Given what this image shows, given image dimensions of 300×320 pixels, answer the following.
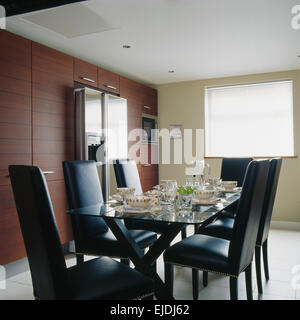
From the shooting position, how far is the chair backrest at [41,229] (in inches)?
Answer: 50.8

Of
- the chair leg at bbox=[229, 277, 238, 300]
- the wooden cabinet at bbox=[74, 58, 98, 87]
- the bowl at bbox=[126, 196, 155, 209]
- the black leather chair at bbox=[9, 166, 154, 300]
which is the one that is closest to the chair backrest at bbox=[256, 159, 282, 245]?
the chair leg at bbox=[229, 277, 238, 300]

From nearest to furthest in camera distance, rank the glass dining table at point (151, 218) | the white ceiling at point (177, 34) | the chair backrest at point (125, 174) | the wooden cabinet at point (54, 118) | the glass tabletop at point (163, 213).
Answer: the glass tabletop at point (163, 213) < the glass dining table at point (151, 218) < the white ceiling at point (177, 34) < the chair backrest at point (125, 174) < the wooden cabinet at point (54, 118)

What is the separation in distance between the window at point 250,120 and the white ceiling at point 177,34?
0.50 meters

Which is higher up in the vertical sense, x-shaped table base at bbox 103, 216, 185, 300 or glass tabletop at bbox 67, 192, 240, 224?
glass tabletop at bbox 67, 192, 240, 224

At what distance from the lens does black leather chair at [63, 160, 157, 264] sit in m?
2.30

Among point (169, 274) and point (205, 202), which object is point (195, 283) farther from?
point (205, 202)

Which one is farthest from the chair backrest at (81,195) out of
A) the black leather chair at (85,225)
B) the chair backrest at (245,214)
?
the chair backrest at (245,214)

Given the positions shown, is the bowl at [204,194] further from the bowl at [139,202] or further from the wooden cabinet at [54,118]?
the wooden cabinet at [54,118]

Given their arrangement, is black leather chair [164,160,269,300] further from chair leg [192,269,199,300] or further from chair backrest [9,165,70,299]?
chair backrest [9,165,70,299]

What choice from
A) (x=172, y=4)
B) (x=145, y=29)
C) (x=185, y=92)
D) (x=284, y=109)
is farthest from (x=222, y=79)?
(x=172, y=4)

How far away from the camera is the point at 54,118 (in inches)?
138

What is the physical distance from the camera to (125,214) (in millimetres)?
1872

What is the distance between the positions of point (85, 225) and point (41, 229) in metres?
1.10

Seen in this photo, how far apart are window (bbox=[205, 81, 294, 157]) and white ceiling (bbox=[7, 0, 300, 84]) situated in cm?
50
